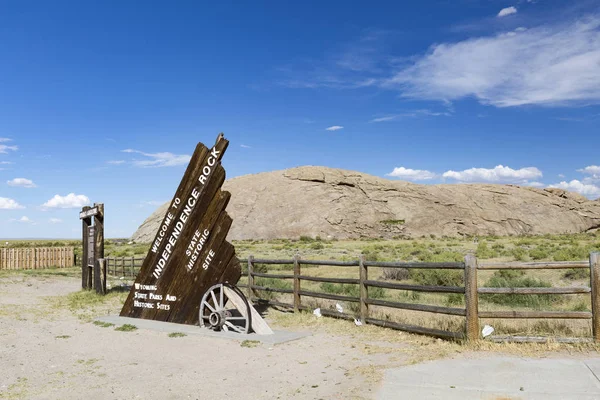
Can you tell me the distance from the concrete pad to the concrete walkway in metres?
2.92

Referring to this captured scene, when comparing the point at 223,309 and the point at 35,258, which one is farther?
the point at 35,258

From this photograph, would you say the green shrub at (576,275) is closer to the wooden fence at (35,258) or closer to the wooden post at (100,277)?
the wooden post at (100,277)

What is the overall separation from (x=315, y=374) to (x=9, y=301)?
12.9 meters

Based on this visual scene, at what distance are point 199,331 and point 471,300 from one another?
528 centimetres

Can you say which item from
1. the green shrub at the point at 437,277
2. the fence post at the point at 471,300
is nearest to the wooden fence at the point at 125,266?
the green shrub at the point at 437,277

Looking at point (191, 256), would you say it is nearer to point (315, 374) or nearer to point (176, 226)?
point (176, 226)

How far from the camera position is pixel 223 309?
10.5m

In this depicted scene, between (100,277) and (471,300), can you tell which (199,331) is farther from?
(100,277)

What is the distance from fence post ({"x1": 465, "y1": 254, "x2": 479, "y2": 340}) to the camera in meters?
8.59

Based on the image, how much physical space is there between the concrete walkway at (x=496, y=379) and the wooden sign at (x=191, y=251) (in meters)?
5.06

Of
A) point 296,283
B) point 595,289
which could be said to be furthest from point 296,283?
point 595,289

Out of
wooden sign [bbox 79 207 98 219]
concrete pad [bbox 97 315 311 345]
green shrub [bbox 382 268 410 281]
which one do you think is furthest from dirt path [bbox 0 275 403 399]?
green shrub [bbox 382 268 410 281]

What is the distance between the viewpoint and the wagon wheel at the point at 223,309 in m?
10.3

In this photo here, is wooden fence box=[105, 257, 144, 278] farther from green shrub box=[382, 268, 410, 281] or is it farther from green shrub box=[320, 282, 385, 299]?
green shrub box=[320, 282, 385, 299]
